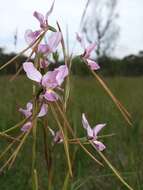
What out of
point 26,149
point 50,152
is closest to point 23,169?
point 26,149

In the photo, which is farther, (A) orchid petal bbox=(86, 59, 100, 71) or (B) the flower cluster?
(A) orchid petal bbox=(86, 59, 100, 71)

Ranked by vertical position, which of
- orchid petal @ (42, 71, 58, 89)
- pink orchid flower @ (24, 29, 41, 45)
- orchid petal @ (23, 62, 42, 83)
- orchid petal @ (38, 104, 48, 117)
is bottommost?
orchid petal @ (38, 104, 48, 117)

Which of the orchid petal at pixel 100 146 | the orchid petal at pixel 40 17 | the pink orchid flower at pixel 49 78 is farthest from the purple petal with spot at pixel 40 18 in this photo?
the orchid petal at pixel 100 146

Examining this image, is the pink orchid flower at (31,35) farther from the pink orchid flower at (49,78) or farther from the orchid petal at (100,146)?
the orchid petal at (100,146)

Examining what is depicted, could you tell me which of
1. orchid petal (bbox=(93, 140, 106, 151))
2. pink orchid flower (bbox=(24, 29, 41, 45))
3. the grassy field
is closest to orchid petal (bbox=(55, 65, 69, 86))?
pink orchid flower (bbox=(24, 29, 41, 45))

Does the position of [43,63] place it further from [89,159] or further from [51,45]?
[89,159]

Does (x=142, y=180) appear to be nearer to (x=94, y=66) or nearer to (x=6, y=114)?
(x=94, y=66)

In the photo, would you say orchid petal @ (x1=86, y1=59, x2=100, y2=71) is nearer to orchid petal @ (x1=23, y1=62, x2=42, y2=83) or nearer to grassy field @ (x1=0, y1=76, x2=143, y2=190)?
orchid petal @ (x1=23, y1=62, x2=42, y2=83)
